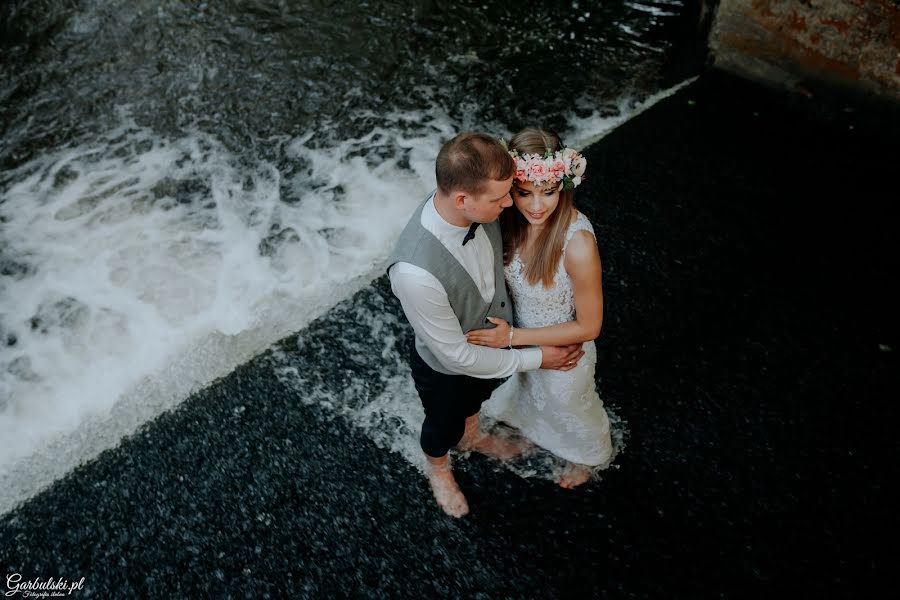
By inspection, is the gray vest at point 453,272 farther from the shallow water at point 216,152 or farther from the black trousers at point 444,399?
the shallow water at point 216,152

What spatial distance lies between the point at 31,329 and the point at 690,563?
3.80m

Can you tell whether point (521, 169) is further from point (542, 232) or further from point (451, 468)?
point (451, 468)

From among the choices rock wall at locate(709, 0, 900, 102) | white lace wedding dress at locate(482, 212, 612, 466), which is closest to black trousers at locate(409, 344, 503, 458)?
white lace wedding dress at locate(482, 212, 612, 466)

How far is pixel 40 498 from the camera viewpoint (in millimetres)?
3006

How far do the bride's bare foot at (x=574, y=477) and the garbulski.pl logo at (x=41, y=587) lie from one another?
79.8 inches

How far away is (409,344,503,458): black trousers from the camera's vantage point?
2.53 m

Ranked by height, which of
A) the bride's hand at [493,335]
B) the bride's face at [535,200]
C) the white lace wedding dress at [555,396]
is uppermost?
the bride's face at [535,200]

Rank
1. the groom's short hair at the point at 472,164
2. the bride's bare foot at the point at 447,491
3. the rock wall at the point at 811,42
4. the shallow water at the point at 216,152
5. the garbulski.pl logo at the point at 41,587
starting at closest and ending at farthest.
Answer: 1. the groom's short hair at the point at 472,164
2. the garbulski.pl logo at the point at 41,587
3. the bride's bare foot at the point at 447,491
4. the shallow water at the point at 216,152
5. the rock wall at the point at 811,42

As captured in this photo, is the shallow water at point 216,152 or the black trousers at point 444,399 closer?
the black trousers at point 444,399

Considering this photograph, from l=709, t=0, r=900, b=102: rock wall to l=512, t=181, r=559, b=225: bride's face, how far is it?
4143 millimetres

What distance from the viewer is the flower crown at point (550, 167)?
2.13 meters

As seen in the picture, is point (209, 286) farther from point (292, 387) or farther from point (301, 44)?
point (301, 44)

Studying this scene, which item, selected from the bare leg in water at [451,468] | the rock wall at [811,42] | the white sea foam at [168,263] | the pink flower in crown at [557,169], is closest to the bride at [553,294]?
the pink flower in crown at [557,169]

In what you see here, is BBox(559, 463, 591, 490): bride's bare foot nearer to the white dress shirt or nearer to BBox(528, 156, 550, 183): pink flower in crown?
the white dress shirt
